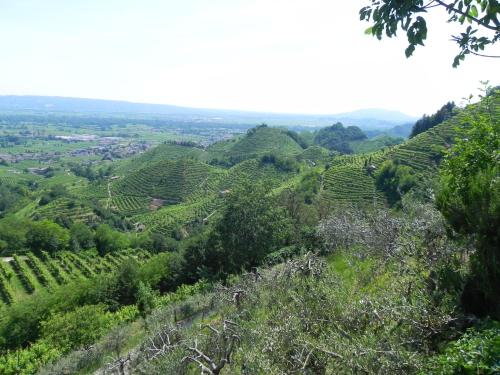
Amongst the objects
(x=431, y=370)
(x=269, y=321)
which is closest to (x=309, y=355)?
(x=431, y=370)

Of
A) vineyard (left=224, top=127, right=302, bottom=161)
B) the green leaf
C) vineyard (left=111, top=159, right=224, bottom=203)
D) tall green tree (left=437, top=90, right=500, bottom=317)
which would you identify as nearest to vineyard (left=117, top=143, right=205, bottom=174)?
vineyard (left=224, top=127, right=302, bottom=161)

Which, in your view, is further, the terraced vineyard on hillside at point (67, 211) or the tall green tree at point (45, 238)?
the terraced vineyard on hillside at point (67, 211)

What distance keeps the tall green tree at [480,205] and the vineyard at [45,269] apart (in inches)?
1776

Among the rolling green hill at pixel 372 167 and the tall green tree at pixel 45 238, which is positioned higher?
the rolling green hill at pixel 372 167

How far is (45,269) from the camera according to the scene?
49.6m

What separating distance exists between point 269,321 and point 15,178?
153345 mm

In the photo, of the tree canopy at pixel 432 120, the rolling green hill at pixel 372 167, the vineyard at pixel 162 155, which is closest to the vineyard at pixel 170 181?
the vineyard at pixel 162 155

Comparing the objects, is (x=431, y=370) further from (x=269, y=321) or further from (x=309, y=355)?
(x=269, y=321)

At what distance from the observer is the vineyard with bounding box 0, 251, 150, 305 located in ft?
143

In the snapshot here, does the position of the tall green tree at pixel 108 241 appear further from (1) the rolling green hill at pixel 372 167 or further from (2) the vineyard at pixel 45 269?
(1) the rolling green hill at pixel 372 167

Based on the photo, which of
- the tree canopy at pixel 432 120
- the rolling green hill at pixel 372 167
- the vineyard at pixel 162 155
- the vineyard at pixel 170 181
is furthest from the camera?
the vineyard at pixel 162 155

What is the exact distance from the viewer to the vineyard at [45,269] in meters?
43.6

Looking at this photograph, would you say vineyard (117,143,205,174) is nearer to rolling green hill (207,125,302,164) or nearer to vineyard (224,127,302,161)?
rolling green hill (207,125,302,164)

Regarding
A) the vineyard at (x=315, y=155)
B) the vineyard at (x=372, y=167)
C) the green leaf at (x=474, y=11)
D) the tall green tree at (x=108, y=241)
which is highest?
the green leaf at (x=474, y=11)
